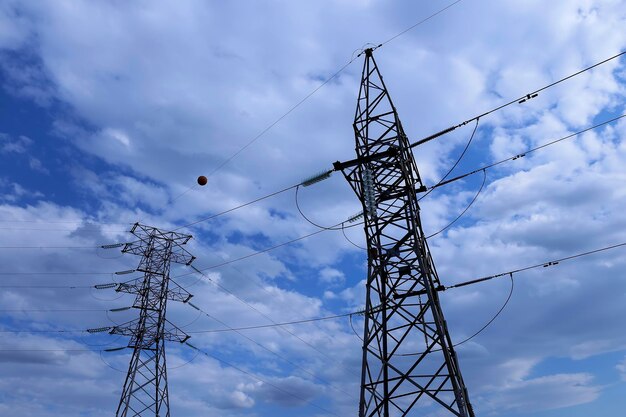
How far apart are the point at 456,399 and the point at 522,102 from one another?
362 inches

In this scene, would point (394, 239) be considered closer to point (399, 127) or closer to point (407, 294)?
point (407, 294)

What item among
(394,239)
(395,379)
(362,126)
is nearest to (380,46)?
(362,126)

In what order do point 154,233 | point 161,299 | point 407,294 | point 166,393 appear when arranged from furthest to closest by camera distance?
point 154,233 → point 161,299 → point 166,393 → point 407,294

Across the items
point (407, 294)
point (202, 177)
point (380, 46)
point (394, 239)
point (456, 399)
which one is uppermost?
point (380, 46)

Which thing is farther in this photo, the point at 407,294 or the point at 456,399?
the point at 407,294

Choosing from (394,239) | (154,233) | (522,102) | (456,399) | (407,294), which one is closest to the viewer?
(456,399)

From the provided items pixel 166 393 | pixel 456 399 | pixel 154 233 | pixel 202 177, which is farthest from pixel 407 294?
pixel 154 233

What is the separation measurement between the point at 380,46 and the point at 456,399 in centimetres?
1536

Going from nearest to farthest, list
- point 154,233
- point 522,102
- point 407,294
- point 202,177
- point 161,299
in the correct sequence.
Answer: point 522,102 < point 407,294 < point 202,177 < point 161,299 < point 154,233

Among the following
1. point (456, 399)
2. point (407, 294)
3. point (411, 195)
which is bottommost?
point (456, 399)

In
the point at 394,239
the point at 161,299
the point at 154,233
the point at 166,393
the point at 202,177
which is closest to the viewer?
the point at 394,239

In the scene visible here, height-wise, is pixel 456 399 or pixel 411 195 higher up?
pixel 411 195

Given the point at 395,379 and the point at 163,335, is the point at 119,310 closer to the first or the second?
the point at 163,335

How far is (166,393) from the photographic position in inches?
1299
